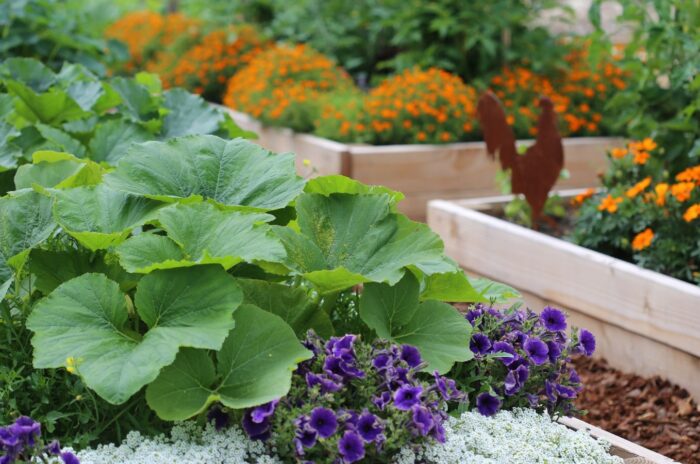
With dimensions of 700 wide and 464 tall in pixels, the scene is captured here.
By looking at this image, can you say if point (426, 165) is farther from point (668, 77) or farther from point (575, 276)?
point (575, 276)

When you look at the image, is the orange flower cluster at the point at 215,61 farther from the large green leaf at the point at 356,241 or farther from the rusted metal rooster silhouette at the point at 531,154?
the large green leaf at the point at 356,241

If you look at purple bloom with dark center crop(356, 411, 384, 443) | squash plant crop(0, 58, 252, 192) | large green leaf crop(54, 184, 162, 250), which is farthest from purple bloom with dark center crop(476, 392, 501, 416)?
squash plant crop(0, 58, 252, 192)

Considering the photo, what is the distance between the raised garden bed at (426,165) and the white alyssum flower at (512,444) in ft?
10.3

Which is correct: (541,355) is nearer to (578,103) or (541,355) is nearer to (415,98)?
(415,98)

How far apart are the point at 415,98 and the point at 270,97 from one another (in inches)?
42.4

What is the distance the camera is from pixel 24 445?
5.16 ft

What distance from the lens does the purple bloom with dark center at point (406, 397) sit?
1.68 meters

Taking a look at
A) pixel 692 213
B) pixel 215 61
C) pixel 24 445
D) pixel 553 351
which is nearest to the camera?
pixel 24 445

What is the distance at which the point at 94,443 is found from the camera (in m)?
1.81

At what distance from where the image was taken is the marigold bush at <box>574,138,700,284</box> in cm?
338

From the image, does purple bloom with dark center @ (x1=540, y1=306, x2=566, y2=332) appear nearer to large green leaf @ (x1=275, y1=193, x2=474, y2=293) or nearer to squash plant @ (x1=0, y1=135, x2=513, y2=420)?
squash plant @ (x1=0, y1=135, x2=513, y2=420)

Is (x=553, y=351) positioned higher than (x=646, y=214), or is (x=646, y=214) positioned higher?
(x=553, y=351)

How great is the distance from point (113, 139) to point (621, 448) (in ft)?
5.62

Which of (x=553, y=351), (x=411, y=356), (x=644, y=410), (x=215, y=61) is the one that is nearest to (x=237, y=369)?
(x=411, y=356)
